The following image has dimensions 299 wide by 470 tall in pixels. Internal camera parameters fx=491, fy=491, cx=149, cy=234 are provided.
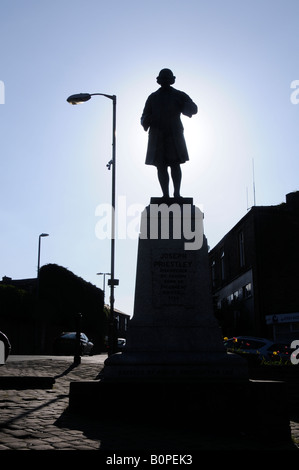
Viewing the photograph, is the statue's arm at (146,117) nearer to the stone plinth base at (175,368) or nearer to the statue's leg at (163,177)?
the statue's leg at (163,177)

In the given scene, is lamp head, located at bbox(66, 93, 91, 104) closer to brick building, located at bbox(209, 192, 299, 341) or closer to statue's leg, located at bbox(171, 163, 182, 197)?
statue's leg, located at bbox(171, 163, 182, 197)

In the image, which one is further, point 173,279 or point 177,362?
point 173,279

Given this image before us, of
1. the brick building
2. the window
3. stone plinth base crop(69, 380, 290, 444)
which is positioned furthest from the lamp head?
the window

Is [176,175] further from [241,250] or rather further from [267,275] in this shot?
[241,250]

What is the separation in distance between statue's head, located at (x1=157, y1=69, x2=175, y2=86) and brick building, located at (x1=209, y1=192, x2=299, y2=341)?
2283 centimetres

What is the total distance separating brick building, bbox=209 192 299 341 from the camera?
103ft

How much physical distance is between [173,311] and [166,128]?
327 cm

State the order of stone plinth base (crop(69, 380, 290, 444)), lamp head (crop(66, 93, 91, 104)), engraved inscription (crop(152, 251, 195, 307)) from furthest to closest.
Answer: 1. lamp head (crop(66, 93, 91, 104))
2. engraved inscription (crop(152, 251, 195, 307))
3. stone plinth base (crop(69, 380, 290, 444))

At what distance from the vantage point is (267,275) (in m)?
32.9

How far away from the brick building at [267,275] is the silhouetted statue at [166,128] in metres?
22.5

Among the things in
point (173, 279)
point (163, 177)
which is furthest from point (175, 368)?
point (163, 177)

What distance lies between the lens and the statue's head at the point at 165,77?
8.73 meters

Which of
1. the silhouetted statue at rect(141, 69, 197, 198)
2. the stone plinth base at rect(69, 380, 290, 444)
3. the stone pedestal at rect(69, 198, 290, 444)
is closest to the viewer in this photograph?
the stone plinth base at rect(69, 380, 290, 444)

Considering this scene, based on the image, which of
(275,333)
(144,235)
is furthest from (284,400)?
(275,333)
